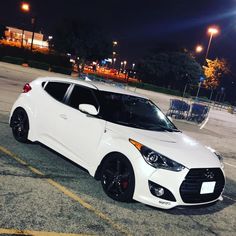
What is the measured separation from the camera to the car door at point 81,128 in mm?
5594

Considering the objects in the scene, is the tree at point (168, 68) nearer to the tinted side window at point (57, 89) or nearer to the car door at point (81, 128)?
the tinted side window at point (57, 89)

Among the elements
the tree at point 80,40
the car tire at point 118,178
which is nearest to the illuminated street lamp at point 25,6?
the tree at point 80,40

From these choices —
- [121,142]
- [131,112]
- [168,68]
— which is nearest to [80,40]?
[168,68]

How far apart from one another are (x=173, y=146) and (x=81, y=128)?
1577 millimetres

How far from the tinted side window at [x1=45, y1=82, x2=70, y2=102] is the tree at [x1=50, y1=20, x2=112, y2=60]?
2482 inches

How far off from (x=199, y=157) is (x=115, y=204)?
1410mm

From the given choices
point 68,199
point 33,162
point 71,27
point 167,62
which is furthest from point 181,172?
point 167,62

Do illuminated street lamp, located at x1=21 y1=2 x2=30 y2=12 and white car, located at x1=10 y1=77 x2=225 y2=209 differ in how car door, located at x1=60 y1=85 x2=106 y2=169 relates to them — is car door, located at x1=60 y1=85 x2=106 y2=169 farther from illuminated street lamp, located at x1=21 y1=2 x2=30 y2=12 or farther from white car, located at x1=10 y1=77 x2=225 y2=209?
illuminated street lamp, located at x1=21 y1=2 x2=30 y2=12

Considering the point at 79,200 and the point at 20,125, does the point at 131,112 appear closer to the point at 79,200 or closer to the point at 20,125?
the point at 79,200

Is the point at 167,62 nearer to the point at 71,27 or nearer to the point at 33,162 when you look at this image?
the point at 71,27

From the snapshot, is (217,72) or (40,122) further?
(217,72)

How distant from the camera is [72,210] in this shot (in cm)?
470

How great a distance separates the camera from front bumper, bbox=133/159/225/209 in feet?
15.6

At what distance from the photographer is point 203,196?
5.05 metres
